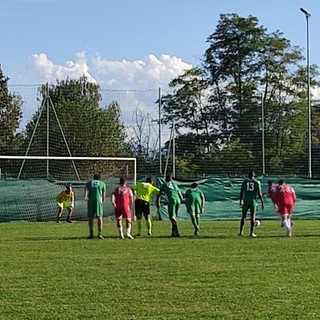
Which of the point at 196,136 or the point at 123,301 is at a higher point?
the point at 196,136

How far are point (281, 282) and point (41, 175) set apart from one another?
94.4 feet

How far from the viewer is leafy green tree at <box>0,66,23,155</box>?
44750 mm

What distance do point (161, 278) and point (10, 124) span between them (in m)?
35.1

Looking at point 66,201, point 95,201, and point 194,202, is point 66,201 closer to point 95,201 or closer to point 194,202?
point 194,202

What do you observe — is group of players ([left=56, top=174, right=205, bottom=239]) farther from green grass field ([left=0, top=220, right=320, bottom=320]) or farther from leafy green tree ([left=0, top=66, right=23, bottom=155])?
leafy green tree ([left=0, top=66, right=23, bottom=155])

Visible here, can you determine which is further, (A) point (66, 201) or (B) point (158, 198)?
(A) point (66, 201)

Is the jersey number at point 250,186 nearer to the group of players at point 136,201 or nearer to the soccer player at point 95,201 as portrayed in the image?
the group of players at point 136,201

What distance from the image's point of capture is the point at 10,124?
1854 inches

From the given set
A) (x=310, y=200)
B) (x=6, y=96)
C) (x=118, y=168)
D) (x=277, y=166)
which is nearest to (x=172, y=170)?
(x=118, y=168)

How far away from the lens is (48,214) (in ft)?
116

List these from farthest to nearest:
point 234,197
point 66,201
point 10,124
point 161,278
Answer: point 10,124
point 234,197
point 66,201
point 161,278

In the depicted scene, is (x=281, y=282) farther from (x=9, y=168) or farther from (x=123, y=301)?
(x=9, y=168)

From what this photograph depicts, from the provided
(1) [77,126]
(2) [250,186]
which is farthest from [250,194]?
(1) [77,126]

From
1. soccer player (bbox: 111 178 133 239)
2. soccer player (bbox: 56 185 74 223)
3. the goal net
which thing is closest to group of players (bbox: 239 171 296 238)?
soccer player (bbox: 111 178 133 239)
